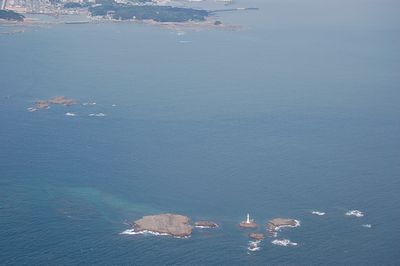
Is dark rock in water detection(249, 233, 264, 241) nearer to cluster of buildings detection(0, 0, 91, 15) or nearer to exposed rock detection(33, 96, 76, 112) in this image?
exposed rock detection(33, 96, 76, 112)

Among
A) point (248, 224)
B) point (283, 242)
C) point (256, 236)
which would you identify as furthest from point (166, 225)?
point (283, 242)

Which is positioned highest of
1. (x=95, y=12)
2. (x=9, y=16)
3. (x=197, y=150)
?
(x=95, y=12)

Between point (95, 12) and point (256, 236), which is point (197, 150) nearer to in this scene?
point (256, 236)

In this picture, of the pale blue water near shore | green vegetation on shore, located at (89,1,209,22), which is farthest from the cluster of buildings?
the pale blue water near shore

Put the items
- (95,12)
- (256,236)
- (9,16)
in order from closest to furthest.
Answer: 1. (256,236)
2. (9,16)
3. (95,12)

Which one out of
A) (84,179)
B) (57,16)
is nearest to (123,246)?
(84,179)

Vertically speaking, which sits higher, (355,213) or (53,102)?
(53,102)
